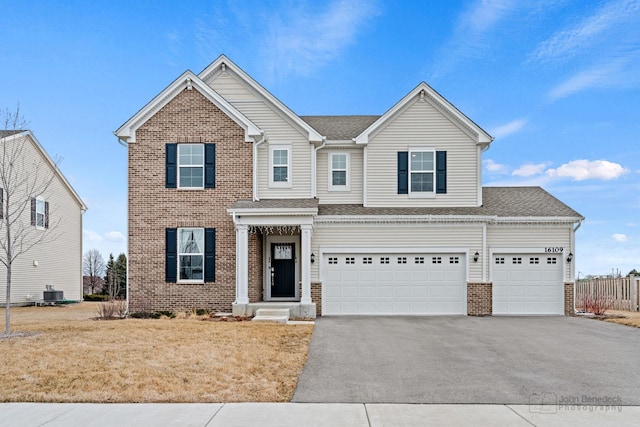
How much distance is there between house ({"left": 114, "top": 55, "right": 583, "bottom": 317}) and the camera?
16938 millimetres

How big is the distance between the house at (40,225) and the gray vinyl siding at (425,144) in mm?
14709

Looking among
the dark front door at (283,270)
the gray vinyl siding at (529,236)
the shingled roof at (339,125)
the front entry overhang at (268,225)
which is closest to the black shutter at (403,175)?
the shingled roof at (339,125)

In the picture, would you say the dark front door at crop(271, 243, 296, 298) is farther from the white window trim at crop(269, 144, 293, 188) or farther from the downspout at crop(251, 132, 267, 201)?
the white window trim at crop(269, 144, 293, 188)

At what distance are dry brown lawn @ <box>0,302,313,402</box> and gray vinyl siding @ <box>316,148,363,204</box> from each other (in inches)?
262

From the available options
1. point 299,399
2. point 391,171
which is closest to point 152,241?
point 391,171

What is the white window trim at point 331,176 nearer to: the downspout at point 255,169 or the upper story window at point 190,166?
the downspout at point 255,169

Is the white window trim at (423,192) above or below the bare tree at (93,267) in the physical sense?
above

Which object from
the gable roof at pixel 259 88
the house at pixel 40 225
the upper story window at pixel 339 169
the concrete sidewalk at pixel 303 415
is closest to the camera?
the concrete sidewalk at pixel 303 415

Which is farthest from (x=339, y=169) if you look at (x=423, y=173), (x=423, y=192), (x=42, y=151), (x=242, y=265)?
(x=42, y=151)

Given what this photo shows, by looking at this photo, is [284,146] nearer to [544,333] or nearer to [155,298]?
[155,298]

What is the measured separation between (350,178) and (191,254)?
650 centimetres

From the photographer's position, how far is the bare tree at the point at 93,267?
39719 mm

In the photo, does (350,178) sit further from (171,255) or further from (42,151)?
(42,151)

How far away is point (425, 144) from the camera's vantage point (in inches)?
717
